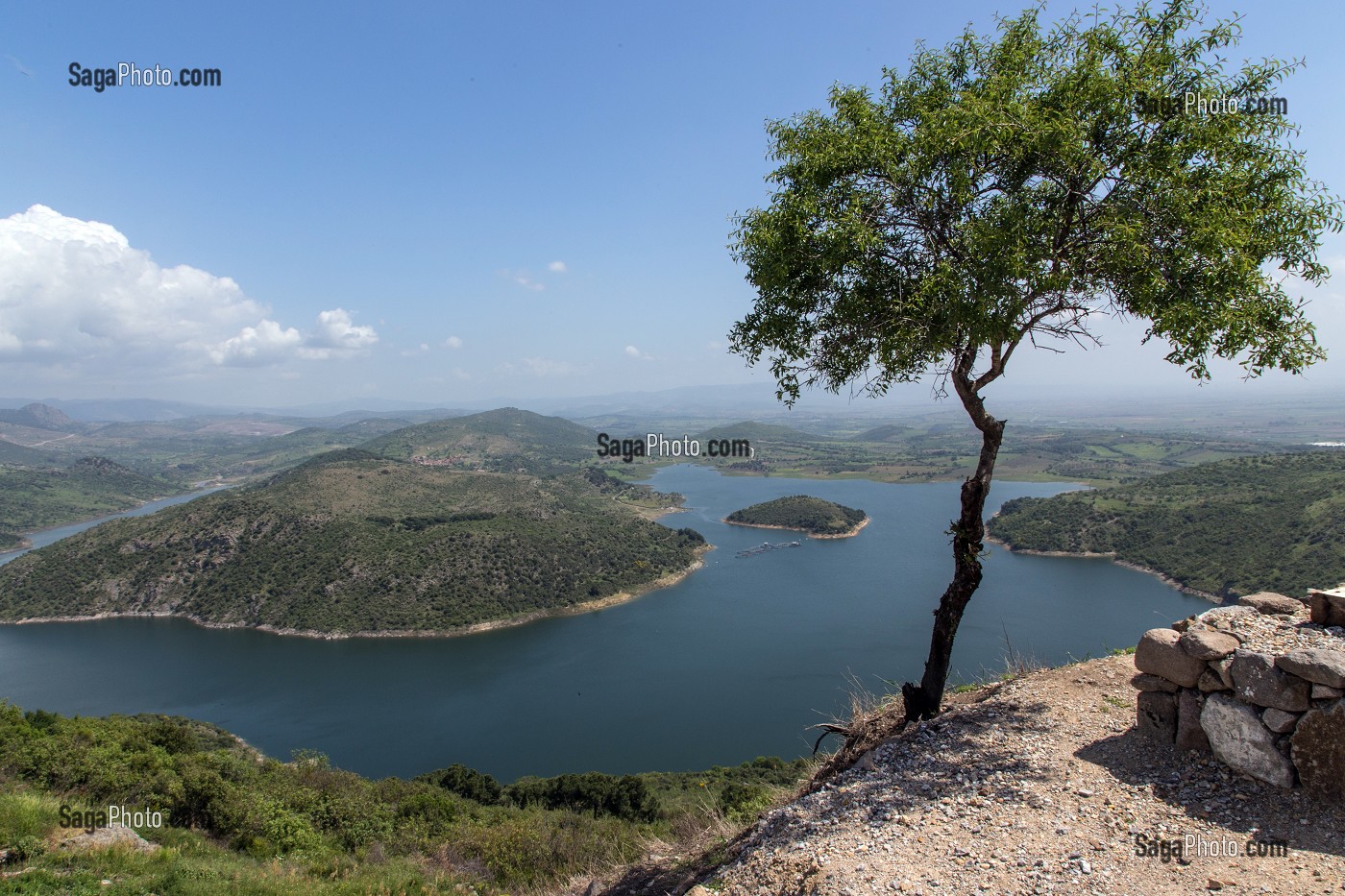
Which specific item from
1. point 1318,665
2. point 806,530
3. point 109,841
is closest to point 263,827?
point 109,841

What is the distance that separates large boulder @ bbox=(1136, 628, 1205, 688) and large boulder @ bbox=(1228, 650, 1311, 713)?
0.23 metres

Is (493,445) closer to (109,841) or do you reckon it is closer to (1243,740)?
(109,841)

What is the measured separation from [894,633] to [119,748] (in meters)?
42.2

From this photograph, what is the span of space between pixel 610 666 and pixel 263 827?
35055 millimetres

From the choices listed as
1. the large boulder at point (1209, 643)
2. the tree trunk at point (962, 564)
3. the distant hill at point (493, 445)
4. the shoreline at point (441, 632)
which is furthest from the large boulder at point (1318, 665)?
the distant hill at point (493, 445)

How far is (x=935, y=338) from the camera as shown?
4.44 m

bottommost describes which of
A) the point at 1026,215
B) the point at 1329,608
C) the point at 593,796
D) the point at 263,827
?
the point at 593,796

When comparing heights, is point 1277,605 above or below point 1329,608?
below

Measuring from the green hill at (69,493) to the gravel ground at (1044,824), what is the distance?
130632 millimetres

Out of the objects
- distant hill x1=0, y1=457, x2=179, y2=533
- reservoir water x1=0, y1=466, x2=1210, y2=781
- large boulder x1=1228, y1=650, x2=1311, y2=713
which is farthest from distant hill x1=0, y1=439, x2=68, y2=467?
large boulder x1=1228, y1=650, x2=1311, y2=713

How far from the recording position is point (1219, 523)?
184 feet

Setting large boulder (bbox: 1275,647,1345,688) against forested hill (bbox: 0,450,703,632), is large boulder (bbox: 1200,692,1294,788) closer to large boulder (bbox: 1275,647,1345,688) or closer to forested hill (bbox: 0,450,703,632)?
large boulder (bbox: 1275,647,1345,688)

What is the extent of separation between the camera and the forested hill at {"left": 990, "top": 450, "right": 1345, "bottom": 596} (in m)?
46.4

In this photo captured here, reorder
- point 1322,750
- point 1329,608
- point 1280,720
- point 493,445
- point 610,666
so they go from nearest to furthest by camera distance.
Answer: point 1322,750 → point 1280,720 → point 1329,608 → point 610,666 → point 493,445
